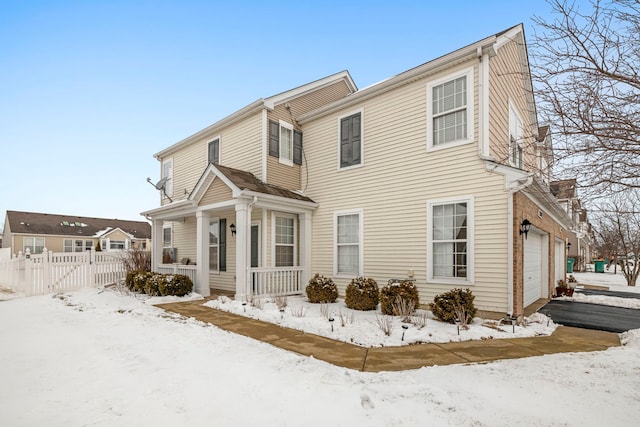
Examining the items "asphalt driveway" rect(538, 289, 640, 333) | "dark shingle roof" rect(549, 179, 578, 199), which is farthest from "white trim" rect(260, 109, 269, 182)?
"asphalt driveway" rect(538, 289, 640, 333)

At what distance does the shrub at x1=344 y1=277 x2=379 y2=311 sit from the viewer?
26.1 ft

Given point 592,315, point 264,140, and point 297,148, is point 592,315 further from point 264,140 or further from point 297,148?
point 264,140

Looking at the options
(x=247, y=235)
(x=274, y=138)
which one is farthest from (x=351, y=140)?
(x=247, y=235)

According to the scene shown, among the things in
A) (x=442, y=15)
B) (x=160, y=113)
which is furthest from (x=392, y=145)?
(x=160, y=113)

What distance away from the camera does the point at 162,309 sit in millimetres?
8148

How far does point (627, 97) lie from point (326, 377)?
4516mm

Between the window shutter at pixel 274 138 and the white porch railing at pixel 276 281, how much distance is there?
3.85m

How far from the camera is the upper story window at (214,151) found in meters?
12.6

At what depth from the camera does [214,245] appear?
1231cm

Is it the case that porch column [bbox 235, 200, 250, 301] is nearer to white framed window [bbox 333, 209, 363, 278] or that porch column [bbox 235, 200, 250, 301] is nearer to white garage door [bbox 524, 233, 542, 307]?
white framed window [bbox 333, 209, 363, 278]

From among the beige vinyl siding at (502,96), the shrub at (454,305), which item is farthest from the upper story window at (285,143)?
the shrub at (454,305)

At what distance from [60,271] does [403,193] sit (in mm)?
11929

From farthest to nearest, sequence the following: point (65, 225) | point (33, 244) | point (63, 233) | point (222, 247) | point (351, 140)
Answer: point (65, 225) → point (63, 233) → point (33, 244) → point (222, 247) → point (351, 140)

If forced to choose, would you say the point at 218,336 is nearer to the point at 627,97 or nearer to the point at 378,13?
the point at 627,97
